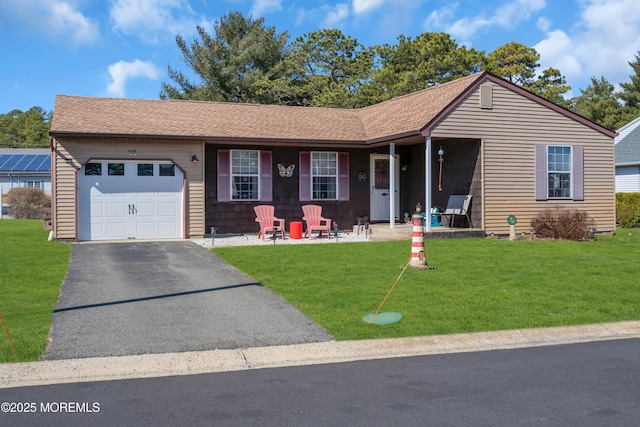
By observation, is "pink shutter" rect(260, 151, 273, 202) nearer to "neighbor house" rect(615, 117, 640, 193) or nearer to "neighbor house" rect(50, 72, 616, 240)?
"neighbor house" rect(50, 72, 616, 240)

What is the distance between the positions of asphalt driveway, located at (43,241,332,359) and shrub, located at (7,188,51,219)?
22.5 m

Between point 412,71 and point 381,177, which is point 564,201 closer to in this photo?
point 381,177

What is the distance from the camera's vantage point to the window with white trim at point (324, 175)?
19.8m

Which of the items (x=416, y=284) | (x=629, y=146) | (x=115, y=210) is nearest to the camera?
(x=416, y=284)

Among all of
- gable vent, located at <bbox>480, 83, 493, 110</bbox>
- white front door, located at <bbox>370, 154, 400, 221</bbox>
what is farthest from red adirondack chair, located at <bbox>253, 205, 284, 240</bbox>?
gable vent, located at <bbox>480, 83, 493, 110</bbox>

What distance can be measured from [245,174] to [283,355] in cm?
1313

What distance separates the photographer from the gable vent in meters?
17.9

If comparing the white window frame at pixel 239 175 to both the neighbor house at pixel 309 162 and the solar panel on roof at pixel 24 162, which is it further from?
the solar panel on roof at pixel 24 162

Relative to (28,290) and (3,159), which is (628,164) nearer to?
(28,290)

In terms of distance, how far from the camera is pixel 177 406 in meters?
4.79

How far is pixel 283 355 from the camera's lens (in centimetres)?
631

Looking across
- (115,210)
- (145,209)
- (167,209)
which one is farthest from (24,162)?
(167,209)

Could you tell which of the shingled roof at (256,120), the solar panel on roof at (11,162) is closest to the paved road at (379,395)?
the shingled roof at (256,120)

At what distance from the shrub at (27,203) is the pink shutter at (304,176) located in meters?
18.7
